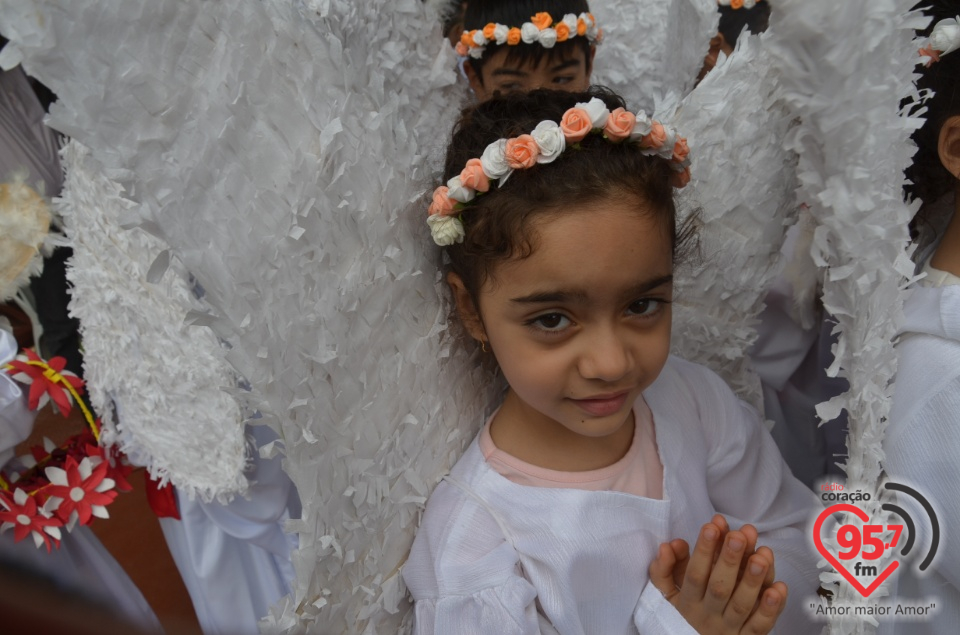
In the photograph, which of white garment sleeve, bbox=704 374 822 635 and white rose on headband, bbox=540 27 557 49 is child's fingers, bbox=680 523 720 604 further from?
white rose on headband, bbox=540 27 557 49

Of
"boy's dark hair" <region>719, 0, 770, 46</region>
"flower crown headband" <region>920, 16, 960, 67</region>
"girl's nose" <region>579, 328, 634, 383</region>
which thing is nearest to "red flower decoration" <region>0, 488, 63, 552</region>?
"girl's nose" <region>579, 328, 634, 383</region>

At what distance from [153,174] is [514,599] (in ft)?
1.73

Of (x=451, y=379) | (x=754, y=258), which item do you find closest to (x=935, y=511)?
(x=754, y=258)

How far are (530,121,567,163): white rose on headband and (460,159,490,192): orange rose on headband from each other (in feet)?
0.21

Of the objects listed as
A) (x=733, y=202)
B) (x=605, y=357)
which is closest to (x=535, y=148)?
(x=605, y=357)

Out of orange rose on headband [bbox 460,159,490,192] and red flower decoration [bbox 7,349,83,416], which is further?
red flower decoration [bbox 7,349,83,416]

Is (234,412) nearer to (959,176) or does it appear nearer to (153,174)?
(153,174)

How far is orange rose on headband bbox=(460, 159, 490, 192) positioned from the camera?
0.83 m

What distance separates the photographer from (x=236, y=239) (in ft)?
2.15

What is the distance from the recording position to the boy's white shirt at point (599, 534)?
780 millimetres

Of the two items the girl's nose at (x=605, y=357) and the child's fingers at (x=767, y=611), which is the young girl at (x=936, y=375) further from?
the girl's nose at (x=605, y=357)

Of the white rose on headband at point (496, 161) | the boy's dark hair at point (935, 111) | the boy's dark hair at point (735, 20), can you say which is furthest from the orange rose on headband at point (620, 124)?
the boy's dark hair at point (735, 20)

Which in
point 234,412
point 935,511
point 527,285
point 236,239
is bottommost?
point 234,412

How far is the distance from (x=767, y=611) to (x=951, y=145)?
0.58 meters
